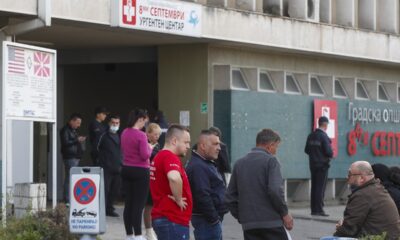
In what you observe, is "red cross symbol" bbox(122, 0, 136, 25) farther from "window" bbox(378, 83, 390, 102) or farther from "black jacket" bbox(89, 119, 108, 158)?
"window" bbox(378, 83, 390, 102)

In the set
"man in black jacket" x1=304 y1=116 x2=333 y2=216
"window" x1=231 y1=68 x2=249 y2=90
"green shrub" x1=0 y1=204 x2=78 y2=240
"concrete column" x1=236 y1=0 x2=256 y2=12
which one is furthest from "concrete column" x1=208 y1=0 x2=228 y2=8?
"green shrub" x1=0 y1=204 x2=78 y2=240

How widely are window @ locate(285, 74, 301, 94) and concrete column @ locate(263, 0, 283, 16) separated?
1696 millimetres

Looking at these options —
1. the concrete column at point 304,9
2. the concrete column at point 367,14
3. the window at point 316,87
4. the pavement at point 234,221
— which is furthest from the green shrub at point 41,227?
the concrete column at point 367,14

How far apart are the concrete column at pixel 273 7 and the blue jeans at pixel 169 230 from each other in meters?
14.0

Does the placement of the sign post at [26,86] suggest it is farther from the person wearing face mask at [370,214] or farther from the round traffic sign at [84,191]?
the person wearing face mask at [370,214]

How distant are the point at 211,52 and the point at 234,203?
1179 cm

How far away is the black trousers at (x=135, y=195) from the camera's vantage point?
50.1 feet

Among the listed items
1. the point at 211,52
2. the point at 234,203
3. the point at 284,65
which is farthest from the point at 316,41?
the point at 234,203

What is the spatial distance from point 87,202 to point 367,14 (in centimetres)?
1734

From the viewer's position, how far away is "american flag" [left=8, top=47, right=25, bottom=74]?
14.5 m

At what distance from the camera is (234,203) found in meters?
11.1

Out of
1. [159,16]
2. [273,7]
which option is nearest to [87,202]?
[159,16]

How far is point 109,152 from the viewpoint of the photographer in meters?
19.3

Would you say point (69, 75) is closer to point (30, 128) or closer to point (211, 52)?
point (211, 52)
